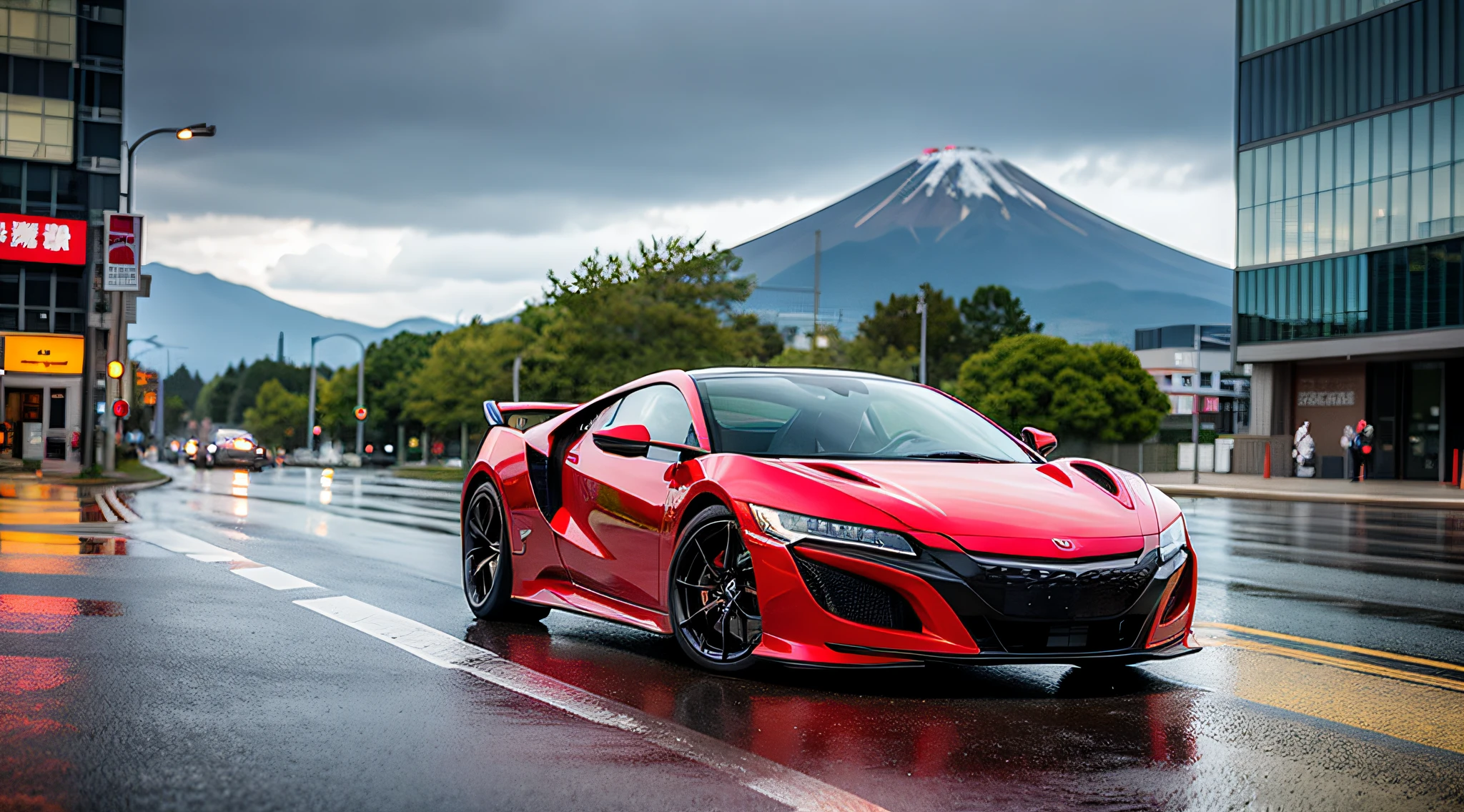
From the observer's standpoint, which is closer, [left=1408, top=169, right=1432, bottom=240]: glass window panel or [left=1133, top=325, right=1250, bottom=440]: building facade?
[left=1408, top=169, right=1432, bottom=240]: glass window panel

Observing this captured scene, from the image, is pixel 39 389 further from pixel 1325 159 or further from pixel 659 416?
pixel 659 416

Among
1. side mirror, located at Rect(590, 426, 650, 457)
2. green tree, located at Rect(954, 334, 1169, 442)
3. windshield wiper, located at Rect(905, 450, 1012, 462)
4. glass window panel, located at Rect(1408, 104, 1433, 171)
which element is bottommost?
windshield wiper, located at Rect(905, 450, 1012, 462)

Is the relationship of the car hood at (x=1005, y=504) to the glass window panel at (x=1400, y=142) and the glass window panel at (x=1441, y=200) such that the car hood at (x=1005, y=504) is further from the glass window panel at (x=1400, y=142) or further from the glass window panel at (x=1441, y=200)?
the glass window panel at (x=1400, y=142)

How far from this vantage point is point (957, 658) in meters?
5.29

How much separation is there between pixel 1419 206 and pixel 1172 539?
4645 cm

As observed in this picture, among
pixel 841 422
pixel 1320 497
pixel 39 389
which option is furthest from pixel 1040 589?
pixel 39 389

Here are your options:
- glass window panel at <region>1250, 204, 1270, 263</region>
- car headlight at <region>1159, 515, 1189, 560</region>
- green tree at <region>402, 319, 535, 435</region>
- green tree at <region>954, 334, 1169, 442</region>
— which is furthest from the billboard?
green tree at <region>954, 334, 1169, 442</region>

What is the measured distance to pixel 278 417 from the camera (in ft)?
508

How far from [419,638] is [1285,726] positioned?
13.6 feet

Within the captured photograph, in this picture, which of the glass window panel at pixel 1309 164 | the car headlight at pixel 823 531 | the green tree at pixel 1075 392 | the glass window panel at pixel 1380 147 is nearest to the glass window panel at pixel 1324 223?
the glass window panel at pixel 1309 164

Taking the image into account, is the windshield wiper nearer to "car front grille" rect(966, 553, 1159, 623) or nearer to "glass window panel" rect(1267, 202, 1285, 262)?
"car front grille" rect(966, 553, 1159, 623)

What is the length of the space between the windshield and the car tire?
1.65 m

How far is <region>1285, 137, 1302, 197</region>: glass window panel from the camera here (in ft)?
169

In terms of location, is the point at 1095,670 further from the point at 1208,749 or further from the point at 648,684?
the point at 648,684
